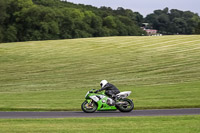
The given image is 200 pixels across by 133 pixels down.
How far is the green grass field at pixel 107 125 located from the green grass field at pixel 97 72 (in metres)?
4.85

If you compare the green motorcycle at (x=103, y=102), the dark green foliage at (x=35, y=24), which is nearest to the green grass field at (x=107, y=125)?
the green motorcycle at (x=103, y=102)

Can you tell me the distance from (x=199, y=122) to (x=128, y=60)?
31741 millimetres

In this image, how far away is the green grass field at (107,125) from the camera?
12.6m

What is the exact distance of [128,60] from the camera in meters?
45.5

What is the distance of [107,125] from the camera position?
13.8 metres

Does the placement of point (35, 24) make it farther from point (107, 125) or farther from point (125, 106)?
point (107, 125)

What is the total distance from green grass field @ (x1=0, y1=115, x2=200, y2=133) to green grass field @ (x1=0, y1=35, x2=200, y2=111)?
485cm

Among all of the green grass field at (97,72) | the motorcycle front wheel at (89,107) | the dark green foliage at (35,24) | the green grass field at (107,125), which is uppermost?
the dark green foliage at (35,24)

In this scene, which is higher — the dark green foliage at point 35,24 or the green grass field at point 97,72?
the dark green foliage at point 35,24

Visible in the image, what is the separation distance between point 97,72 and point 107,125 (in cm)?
2668

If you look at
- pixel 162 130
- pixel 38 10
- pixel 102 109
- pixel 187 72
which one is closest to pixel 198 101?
pixel 102 109

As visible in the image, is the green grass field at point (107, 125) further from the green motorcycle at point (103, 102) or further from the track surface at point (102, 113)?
the green motorcycle at point (103, 102)

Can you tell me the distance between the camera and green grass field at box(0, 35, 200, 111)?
23484 millimetres

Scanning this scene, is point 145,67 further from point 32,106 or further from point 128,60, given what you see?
point 32,106
